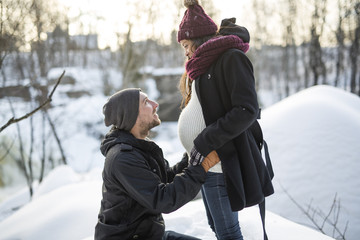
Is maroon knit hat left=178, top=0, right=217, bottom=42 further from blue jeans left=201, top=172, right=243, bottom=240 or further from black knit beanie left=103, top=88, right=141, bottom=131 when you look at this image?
blue jeans left=201, top=172, right=243, bottom=240

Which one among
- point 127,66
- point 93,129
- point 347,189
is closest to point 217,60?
point 347,189

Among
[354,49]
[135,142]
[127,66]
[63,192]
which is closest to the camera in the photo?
[135,142]

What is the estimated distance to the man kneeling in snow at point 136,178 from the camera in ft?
5.51

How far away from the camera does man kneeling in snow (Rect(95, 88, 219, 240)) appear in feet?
5.51

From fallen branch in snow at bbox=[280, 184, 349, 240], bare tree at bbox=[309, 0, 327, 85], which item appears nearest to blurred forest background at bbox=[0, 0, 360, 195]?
bare tree at bbox=[309, 0, 327, 85]

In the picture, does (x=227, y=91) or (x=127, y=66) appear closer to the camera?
(x=227, y=91)

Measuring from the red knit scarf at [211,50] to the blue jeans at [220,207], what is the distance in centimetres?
69

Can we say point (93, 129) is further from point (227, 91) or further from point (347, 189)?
point (227, 91)

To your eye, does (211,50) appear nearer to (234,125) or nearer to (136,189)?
(234,125)

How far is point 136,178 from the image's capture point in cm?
168

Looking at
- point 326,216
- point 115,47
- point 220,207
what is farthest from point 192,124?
point 115,47

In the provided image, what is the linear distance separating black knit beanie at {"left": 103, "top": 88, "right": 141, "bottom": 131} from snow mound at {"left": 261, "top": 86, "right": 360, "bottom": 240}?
3.08m

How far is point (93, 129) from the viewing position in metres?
16.3

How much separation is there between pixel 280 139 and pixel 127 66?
7181mm
